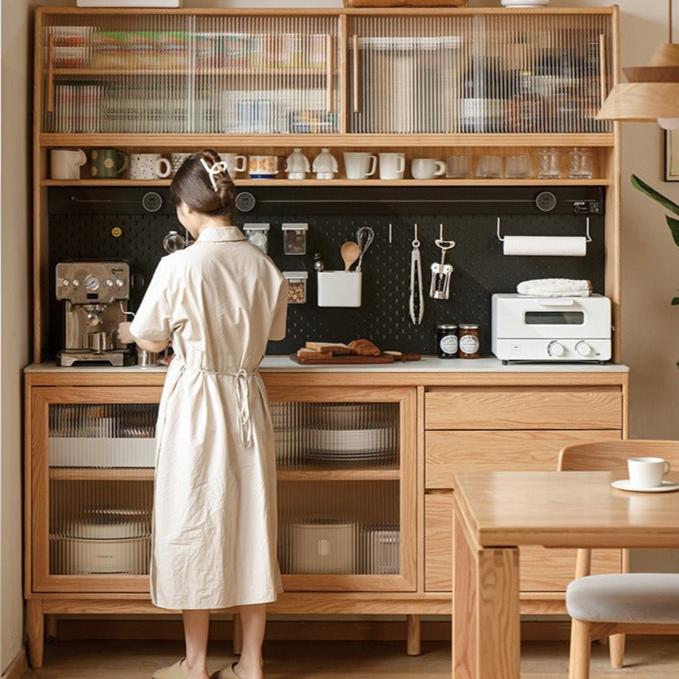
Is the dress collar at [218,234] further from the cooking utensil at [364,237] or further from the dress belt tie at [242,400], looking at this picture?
the cooking utensil at [364,237]

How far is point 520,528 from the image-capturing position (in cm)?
243

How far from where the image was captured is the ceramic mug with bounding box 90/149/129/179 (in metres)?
4.43

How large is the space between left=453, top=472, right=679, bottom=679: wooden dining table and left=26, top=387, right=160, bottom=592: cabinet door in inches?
63.7

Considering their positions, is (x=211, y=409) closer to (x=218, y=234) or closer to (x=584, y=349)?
(x=218, y=234)

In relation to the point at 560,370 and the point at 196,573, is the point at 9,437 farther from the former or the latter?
the point at 560,370

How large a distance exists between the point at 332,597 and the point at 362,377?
2.48 feet

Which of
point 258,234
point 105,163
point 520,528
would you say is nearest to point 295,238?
point 258,234

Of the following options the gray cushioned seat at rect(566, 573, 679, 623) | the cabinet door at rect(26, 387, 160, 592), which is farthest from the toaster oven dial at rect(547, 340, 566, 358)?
the cabinet door at rect(26, 387, 160, 592)

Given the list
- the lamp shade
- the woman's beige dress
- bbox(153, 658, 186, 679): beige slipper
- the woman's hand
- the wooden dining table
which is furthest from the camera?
the woman's hand

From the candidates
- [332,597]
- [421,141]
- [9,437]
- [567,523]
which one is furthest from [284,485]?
[567,523]

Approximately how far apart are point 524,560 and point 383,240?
130cm

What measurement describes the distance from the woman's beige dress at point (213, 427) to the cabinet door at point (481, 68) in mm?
947

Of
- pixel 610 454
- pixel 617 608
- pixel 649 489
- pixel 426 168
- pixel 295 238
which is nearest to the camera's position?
pixel 649 489

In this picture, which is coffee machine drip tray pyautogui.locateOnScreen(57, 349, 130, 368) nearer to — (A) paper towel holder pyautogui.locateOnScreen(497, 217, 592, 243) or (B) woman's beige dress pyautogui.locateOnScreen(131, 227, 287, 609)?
(B) woman's beige dress pyautogui.locateOnScreen(131, 227, 287, 609)
